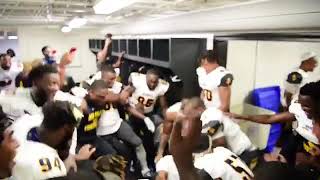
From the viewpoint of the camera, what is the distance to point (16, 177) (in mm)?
1453

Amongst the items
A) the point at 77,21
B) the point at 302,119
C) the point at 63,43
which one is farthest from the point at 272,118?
the point at 63,43

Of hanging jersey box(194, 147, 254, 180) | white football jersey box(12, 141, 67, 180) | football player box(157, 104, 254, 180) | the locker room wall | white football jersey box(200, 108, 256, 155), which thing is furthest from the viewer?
the locker room wall

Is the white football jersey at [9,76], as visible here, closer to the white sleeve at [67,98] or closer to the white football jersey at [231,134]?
the white sleeve at [67,98]

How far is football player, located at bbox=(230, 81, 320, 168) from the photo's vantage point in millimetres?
1875

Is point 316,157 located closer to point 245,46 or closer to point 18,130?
point 245,46

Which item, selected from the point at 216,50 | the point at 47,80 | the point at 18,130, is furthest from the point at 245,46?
the point at 18,130

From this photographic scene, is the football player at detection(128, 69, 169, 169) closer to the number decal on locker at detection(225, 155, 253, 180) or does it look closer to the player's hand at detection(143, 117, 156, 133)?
the player's hand at detection(143, 117, 156, 133)

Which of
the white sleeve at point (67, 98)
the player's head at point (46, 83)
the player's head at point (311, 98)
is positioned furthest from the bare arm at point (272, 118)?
the player's head at point (46, 83)

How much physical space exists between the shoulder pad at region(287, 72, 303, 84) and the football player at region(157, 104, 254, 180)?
1.46m

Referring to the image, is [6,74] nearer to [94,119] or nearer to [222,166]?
[94,119]

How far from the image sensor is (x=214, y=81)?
2842mm

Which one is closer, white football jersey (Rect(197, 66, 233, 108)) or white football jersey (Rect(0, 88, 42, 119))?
white football jersey (Rect(0, 88, 42, 119))

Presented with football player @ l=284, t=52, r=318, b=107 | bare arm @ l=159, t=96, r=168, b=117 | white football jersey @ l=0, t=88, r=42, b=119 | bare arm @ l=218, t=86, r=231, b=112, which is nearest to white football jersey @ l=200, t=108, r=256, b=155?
bare arm @ l=218, t=86, r=231, b=112

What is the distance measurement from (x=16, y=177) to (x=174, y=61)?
2071 mm
